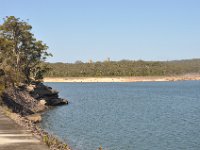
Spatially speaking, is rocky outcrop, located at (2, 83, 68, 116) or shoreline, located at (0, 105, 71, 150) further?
rocky outcrop, located at (2, 83, 68, 116)

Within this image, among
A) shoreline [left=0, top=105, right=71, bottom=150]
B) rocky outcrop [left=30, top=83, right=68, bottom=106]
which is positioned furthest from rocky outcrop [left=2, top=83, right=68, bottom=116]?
shoreline [left=0, top=105, right=71, bottom=150]

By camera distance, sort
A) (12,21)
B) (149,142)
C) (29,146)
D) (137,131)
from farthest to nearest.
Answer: (12,21) → (137,131) → (149,142) → (29,146)

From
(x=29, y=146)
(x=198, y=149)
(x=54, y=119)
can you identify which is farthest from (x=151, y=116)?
(x=29, y=146)

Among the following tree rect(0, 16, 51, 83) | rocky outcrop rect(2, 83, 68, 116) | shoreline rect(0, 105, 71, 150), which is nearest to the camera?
shoreline rect(0, 105, 71, 150)

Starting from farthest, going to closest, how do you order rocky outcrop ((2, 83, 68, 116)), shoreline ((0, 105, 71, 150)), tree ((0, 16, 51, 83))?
tree ((0, 16, 51, 83)) < rocky outcrop ((2, 83, 68, 116)) < shoreline ((0, 105, 71, 150))

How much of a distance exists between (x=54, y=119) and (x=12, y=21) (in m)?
23.8

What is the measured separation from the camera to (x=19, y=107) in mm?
48188

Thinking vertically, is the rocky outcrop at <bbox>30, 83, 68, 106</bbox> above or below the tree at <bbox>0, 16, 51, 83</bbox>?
below

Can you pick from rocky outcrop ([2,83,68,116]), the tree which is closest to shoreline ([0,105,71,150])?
rocky outcrop ([2,83,68,116])

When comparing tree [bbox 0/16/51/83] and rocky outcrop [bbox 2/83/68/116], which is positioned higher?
tree [bbox 0/16/51/83]

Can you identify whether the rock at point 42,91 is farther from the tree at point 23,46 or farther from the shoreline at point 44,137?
the shoreline at point 44,137

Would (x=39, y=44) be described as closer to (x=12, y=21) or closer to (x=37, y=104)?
(x=12, y=21)

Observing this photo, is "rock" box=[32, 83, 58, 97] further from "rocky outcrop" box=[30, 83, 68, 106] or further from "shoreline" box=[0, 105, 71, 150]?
"shoreline" box=[0, 105, 71, 150]

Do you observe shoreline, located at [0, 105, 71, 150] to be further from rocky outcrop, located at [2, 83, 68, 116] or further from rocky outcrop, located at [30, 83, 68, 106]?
rocky outcrop, located at [30, 83, 68, 106]
